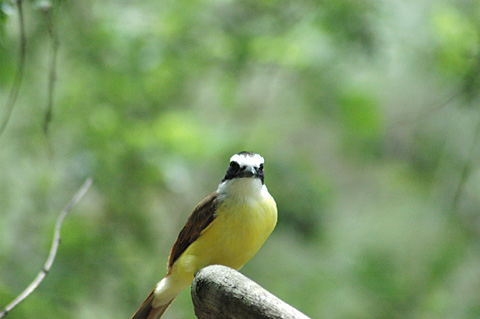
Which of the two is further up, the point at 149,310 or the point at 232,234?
the point at 232,234

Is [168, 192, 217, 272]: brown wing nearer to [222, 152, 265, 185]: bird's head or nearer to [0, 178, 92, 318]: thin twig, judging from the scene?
[222, 152, 265, 185]: bird's head

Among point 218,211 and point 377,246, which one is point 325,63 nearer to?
point 377,246

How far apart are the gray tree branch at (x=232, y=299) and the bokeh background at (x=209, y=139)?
6.26ft

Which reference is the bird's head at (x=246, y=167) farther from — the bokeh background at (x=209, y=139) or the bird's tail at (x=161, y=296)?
the bokeh background at (x=209, y=139)

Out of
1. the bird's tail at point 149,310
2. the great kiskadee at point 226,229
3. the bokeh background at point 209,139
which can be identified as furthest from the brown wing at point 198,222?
the bokeh background at point 209,139

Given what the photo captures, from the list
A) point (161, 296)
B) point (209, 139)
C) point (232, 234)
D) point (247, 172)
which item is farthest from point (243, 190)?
point (209, 139)

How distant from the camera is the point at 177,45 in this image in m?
4.44

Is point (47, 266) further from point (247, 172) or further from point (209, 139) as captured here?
point (209, 139)

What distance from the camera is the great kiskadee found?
6.81 ft

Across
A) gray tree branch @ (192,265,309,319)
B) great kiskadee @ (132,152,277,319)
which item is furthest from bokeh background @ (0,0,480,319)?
gray tree branch @ (192,265,309,319)

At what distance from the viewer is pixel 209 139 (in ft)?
14.7

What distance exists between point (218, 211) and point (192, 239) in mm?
163

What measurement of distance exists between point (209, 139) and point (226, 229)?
2446mm

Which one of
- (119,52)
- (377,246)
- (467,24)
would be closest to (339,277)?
(377,246)
